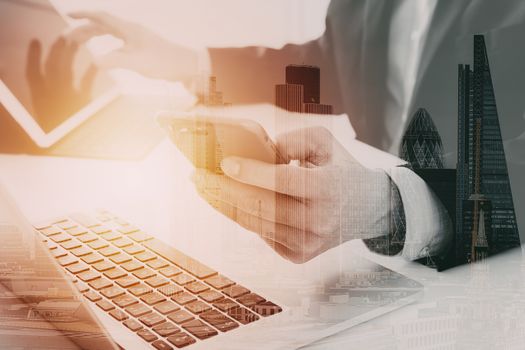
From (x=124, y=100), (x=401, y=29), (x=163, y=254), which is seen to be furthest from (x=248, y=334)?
(x=401, y=29)

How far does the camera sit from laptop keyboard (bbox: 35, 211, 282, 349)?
5.38 ft

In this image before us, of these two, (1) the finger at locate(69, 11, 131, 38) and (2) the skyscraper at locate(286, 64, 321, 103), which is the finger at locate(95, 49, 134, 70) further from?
(2) the skyscraper at locate(286, 64, 321, 103)

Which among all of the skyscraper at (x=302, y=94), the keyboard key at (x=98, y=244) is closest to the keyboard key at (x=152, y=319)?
the keyboard key at (x=98, y=244)

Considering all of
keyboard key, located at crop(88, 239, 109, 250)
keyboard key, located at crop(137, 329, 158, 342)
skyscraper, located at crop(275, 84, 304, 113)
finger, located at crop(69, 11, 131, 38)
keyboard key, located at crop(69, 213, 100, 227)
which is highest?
finger, located at crop(69, 11, 131, 38)

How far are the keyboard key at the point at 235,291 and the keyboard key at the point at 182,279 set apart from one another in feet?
0.29

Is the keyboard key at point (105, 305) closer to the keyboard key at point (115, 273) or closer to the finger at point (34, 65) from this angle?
the keyboard key at point (115, 273)

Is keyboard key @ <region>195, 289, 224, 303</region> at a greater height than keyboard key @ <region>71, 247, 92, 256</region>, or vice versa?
keyboard key @ <region>71, 247, 92, 256</region>

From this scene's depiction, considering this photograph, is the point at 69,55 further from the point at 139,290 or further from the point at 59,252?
the point at 139,290

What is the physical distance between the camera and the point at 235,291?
1.69 m

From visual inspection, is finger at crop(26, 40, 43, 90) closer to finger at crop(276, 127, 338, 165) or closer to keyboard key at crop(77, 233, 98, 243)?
keyboard key at crop(77, 233, 98, 243)

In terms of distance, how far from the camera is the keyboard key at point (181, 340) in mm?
1601

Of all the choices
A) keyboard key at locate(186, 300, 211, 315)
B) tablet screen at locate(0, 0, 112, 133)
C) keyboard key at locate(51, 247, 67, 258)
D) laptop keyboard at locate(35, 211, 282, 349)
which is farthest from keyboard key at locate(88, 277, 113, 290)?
tablet screen at locate(0, 0, 112, 133)

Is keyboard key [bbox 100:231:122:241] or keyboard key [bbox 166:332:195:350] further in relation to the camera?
keyboard key [bbox 100:231:122:241]

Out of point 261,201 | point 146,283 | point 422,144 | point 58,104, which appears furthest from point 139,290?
point 422,144
